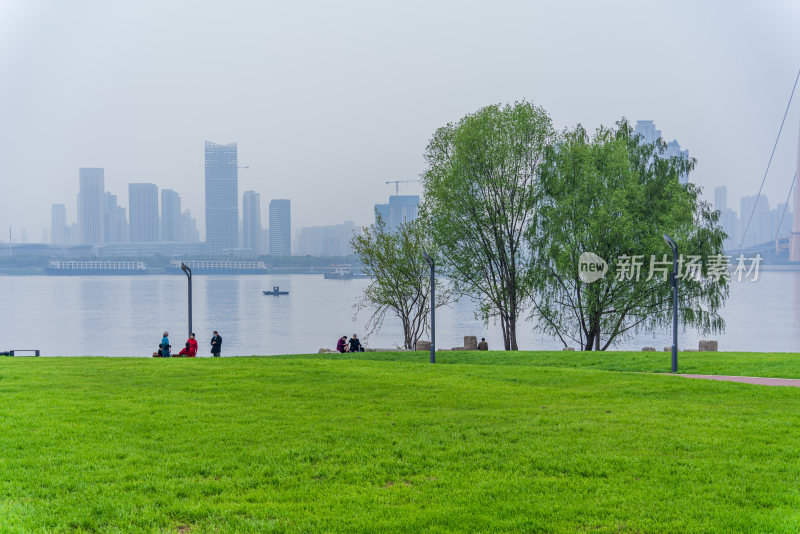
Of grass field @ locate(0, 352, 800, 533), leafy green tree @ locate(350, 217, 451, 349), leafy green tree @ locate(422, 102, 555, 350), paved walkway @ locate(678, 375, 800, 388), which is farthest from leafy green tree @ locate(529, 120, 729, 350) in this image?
grass field @ locate(0, 352, 800, 533)

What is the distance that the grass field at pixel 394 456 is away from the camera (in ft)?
→ 20.1

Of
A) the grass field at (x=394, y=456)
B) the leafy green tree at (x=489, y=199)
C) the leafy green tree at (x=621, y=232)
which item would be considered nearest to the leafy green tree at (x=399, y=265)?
the leafy green tree at (x=489, y=199)

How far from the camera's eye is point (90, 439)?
8.89 meters

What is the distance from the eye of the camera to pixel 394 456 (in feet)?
26.7

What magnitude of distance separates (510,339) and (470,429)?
94.2 feet

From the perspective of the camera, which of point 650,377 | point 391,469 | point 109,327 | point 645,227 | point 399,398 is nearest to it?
point 391,469

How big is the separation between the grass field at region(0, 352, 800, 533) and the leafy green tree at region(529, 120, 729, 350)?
1698 cm

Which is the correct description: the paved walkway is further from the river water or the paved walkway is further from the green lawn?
the river water

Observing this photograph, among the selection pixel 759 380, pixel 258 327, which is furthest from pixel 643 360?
pixel 258 327

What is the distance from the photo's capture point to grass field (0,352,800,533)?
6137 mm

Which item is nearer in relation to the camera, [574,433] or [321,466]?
[321,466]

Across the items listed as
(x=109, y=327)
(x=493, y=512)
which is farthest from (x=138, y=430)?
(x=109, y=327)

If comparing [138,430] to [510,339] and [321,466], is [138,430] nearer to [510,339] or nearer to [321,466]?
[321,466]

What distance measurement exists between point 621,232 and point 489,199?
798cm
